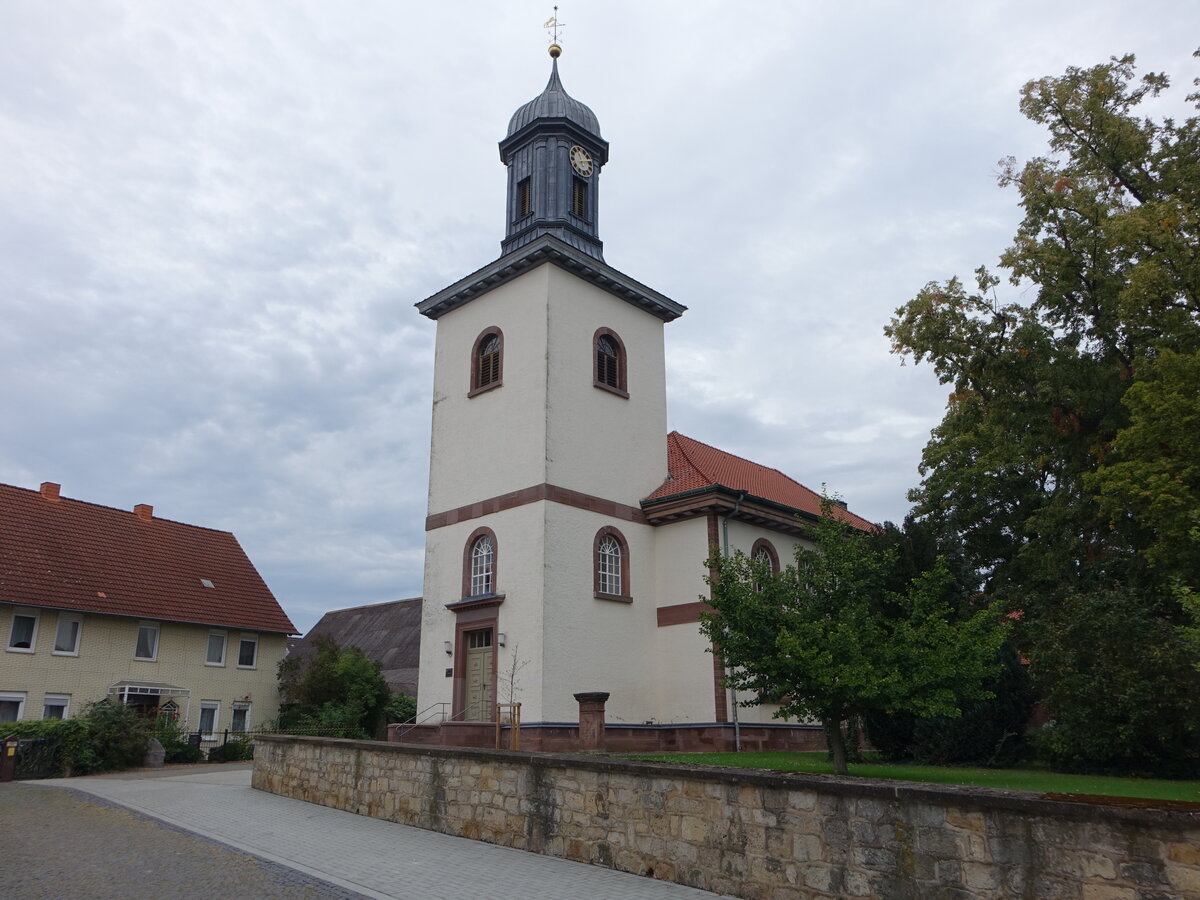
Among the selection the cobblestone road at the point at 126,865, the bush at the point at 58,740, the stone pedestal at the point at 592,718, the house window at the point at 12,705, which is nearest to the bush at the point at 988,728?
the stone pedestal at the point at 592,718

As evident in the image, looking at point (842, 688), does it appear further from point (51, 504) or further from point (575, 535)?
point (51, 504)

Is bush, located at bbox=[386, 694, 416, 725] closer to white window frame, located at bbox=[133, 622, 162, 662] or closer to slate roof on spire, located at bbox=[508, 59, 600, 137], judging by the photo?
white window frame, located at bbox=[133, 622, 162, 662]

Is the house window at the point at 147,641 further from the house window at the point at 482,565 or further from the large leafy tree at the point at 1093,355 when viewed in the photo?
the large leafy tree at the point at 1093,355

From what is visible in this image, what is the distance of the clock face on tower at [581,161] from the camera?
25109 mm

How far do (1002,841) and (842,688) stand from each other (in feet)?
19.0

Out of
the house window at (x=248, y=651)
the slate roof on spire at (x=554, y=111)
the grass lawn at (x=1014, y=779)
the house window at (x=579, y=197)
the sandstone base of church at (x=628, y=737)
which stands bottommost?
the grass lawn at (x=1014, y=779)

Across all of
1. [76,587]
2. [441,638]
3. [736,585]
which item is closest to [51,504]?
[76,587]

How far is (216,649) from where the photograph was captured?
30.6 metres

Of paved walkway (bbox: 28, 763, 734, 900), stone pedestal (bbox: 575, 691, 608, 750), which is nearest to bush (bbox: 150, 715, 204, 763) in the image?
paved walkway (bbox: 28, 763, 734, 900)

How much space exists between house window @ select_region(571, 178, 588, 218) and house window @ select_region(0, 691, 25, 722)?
20236 mm

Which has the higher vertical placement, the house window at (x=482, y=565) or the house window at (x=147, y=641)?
the house window at (x=482, y=565)

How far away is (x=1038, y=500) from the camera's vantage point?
78.5 feet

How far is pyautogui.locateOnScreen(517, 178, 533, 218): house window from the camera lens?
25.0m

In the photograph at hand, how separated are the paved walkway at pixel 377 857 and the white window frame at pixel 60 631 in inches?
535
